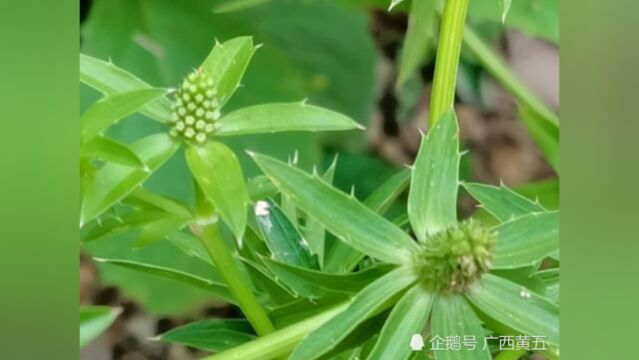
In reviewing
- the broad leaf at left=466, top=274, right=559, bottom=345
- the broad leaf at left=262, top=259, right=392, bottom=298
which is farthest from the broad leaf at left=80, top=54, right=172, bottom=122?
the broad leaf at left=466, top=274, right=559, bottom=345

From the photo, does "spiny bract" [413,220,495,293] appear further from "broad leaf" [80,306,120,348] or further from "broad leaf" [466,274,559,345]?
"broad leaf" [80,306,120,348]

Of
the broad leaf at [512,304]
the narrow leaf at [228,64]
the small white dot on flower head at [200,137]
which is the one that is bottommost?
the broad leaf at [512,304]

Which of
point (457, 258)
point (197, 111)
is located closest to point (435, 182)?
point (457, 258)

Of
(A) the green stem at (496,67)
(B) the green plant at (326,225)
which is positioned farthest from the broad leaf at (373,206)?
(A) the green stem at (496,67)

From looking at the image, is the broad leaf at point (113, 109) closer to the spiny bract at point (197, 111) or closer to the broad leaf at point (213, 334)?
the spiny bract at point (197, 111)

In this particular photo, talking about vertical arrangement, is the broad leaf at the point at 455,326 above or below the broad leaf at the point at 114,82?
below
